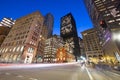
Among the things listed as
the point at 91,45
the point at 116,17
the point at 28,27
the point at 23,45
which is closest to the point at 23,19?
the point at 28,27

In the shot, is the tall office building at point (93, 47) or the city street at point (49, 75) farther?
the tall office building at point (93, 47)

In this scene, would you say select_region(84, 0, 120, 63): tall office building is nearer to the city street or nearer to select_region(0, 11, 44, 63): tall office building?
select_region(0, 11, 44, 63): tall office building

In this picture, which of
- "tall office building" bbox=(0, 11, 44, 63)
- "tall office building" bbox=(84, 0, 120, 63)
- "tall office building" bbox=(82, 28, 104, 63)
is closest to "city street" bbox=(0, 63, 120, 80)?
"tall office building" bbox=(0, 11, 44, 63)

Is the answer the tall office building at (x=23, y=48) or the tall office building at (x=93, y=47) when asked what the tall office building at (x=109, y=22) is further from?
A: the tall office building at (x=93, y=47)

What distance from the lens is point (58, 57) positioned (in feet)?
176

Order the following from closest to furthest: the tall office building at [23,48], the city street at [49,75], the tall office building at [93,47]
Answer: the city street at [49,75] → the tall office building at [23,48] → the tall office building at [93,47]

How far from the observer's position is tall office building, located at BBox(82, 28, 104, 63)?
125 metres

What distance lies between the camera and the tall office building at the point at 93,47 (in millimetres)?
124875

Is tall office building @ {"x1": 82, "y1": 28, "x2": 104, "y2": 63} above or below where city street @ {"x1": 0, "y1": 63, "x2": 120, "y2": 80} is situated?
above

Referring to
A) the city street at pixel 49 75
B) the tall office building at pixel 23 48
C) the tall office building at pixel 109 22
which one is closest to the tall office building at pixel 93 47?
the tall office building at pixel 109 22

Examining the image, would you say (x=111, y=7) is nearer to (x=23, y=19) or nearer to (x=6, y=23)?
(x=23, y=19)

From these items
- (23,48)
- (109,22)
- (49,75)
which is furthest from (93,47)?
(49,75)

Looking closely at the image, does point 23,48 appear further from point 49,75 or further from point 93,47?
point 93,47

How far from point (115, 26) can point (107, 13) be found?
17.3 meters
